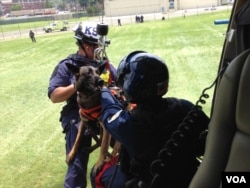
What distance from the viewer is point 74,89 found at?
9.76ft

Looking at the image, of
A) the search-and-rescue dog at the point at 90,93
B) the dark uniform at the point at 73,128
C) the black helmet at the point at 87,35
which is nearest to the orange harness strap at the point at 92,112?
the search-and-rescue dog at the point at 90,93

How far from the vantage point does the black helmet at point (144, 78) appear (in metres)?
1.96

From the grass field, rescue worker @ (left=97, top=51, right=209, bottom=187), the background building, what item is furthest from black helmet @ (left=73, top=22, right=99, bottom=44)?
the background building

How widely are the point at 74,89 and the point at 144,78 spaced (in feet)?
3.75

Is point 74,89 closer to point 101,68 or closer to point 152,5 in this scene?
point 101,68

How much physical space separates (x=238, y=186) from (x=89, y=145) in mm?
1888

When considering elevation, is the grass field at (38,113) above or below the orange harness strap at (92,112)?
below

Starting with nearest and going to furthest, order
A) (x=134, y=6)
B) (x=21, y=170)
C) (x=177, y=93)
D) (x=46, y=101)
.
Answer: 1. (x=21, y=170)
2. (x=177, y=93)
3. (x=46, y=101)
4. (x=134, y=6)

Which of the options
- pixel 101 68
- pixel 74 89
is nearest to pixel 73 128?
pixel 74 89

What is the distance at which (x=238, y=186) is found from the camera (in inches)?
58.1

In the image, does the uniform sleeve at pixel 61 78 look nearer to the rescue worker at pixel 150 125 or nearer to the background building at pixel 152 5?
the rescue worker at pixel 150 125

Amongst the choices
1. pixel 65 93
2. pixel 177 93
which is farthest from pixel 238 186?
pixel 177 93

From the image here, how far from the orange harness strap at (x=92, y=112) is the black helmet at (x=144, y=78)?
57 cm

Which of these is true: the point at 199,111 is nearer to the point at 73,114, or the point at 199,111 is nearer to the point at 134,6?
the point at 73,114
